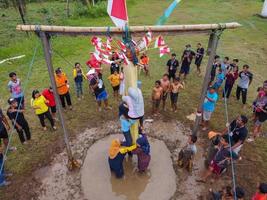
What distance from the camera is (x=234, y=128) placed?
6.06m

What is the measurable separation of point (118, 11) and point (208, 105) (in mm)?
3808

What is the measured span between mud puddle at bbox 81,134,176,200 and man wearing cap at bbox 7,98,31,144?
177 cm

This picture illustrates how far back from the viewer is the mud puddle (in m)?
5.91

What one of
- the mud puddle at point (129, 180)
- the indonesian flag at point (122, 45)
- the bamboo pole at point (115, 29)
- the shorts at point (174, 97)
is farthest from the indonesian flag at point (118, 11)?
the shorts at point (174, 97)

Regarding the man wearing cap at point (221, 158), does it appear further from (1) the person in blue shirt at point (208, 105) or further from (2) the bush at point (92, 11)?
(2) the bush at point (92, 11)

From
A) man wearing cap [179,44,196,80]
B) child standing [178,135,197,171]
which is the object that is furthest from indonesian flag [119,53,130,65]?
man wearing cap [179,44,196,80]

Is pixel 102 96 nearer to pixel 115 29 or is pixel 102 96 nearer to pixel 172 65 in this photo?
pixel 172 65

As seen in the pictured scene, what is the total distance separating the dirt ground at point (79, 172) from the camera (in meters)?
5.94

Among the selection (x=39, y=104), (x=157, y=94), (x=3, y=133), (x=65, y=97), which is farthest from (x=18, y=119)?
(x=157, y=94)

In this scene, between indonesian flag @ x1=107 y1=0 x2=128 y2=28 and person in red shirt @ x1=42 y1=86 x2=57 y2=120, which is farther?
person in red shirt @ x1=42 y1=86 x2=57 y2=120

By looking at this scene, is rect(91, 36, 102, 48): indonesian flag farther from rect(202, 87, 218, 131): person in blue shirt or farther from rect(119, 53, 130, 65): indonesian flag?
rect(202, 87, 218, 131): person in blue shirt

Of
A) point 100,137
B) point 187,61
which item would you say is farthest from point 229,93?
point 100,137

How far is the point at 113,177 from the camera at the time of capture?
20.6 feet

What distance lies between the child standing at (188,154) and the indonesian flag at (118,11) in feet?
9.01
